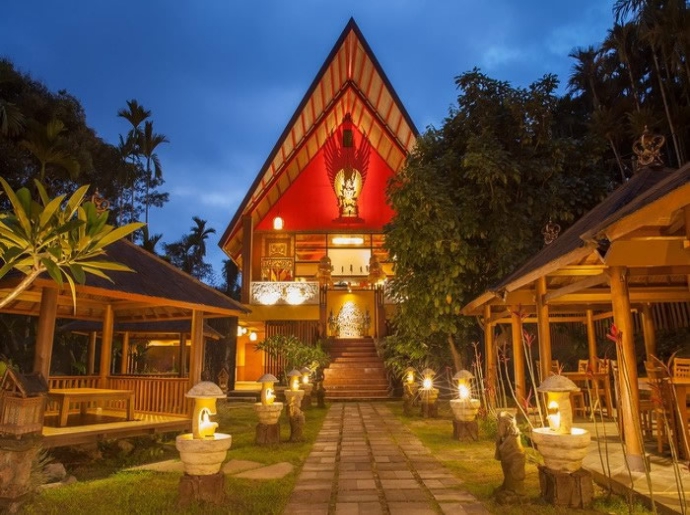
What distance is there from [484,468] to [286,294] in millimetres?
13010

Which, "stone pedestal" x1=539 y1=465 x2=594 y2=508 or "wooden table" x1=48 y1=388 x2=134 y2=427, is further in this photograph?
"wooden table" x1=48 y1=388 x2=134 y2=427

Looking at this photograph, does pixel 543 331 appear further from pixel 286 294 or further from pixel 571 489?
pixel 286 294

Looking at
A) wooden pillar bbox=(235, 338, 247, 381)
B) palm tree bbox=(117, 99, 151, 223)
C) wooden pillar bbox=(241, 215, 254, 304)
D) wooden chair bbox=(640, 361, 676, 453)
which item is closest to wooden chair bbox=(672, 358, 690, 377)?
wooden chair bbox=(640, 361, 676, 453)

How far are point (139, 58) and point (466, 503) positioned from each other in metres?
179

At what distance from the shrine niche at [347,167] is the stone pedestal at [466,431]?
530 inches

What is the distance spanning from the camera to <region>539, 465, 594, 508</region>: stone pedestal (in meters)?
4.30

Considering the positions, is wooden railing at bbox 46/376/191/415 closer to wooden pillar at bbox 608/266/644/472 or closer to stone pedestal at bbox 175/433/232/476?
stone pedestal at bbox 175/433/232/476

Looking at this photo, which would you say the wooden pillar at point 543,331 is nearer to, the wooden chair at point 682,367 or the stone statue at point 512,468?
the wooden chair at point 682,367

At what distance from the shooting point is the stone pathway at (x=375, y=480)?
14.8 feet

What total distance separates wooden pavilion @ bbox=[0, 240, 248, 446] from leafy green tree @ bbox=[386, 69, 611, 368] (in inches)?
158

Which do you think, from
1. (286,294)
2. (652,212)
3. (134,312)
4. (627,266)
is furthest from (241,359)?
(652,212)

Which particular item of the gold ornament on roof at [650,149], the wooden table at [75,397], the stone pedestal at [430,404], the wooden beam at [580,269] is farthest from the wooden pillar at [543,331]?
the wooden table at [75,397]

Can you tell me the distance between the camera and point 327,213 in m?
20.9

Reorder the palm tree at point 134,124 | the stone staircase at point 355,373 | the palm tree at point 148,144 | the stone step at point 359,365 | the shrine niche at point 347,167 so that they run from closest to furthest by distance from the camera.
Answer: the stone staircase at point 355,373
the stone step at point 359,365
the shrine niche at point 347,167
the palm tree at point 134,124
the palm tree at point 148,144
